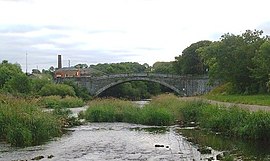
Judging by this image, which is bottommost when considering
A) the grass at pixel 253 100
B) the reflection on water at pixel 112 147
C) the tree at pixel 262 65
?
the reflection on water at pixel 112 147

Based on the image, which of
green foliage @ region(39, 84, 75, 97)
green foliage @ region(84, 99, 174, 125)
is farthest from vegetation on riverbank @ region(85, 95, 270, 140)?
green foliage @ region(39, 84, 75, 97)

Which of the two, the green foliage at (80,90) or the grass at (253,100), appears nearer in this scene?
the grass at (253,100)

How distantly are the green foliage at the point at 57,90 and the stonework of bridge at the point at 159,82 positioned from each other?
10.8 metres

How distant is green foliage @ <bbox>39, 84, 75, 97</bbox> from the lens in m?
94.9

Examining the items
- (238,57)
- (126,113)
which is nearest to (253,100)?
(126,113)

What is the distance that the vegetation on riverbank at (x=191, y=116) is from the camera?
102 feet

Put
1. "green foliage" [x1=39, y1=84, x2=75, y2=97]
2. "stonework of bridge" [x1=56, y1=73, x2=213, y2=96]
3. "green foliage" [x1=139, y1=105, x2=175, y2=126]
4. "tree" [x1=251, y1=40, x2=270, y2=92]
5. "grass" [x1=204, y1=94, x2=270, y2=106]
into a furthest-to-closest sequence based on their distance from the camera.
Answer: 1. "stonework of bridge" [x1=56, y1=73, x2=213, y2=96]
2. "green foliage" [x1=39, y1=84, x2=75, y2=97]
3. "tree" [x1=251, y1=40, x2=270, y2=92]
4. "green foliage" [x1=139, y1=105, x2=175, y2=126]
5. "grass" [x1=204, y1=94, x2=270, y2=106]

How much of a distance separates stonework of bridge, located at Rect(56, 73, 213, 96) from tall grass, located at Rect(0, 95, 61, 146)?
60.4 m

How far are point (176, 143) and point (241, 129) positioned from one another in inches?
171

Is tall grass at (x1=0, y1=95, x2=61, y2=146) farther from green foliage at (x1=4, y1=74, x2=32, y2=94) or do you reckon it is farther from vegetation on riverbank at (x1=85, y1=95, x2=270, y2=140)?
green foliage at (x1=4, y1=74, x2=32, y2=94)

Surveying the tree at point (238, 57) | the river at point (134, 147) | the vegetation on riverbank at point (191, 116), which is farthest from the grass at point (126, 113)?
the tree at point (238, 57)

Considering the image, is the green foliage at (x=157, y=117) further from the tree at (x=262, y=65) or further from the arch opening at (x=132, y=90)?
the arch opening at (x=132, y=90)

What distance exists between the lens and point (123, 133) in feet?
128

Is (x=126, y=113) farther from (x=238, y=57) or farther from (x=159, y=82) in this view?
(x=159, y=82)
